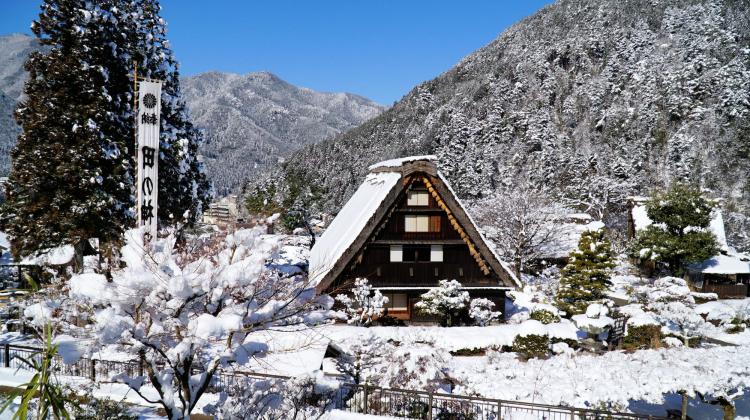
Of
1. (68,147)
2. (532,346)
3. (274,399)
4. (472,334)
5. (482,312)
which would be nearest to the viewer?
(274,399)

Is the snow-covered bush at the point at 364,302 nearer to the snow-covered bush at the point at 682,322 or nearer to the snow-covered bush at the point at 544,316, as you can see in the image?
the snow-covered bush at the point at 544,316

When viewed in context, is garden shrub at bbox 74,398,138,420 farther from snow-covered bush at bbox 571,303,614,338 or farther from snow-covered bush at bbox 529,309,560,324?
snow-covered bush at bbox 571,303,614,338

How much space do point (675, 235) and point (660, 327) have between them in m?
15.5

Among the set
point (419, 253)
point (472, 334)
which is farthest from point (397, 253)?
point (472, 334)

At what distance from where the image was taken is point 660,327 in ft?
→ 57.6

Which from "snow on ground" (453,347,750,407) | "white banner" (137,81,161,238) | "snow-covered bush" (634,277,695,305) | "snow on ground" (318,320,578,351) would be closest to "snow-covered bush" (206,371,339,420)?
"snow on ground" (453,347,750,407)

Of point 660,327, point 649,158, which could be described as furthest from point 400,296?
point 649,158

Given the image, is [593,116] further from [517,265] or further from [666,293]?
[666,293]

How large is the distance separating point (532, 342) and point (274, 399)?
11.5 m

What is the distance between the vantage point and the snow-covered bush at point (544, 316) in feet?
57.6

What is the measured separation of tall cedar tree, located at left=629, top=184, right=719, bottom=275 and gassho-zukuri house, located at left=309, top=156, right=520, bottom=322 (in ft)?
57.9

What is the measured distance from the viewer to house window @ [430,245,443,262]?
18.7 m

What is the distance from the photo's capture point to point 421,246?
734 inches

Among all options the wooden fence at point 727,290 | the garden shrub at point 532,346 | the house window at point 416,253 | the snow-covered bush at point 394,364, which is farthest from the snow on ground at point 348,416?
the wooden fence at point 727,290
